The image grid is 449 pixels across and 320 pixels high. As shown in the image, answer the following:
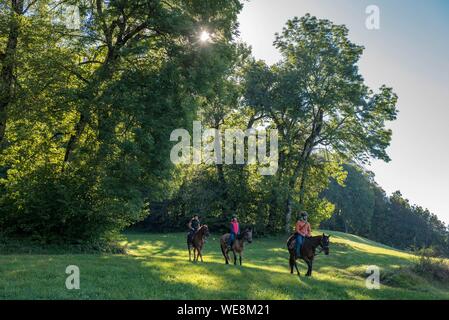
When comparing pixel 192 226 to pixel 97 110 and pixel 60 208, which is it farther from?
pixel 97 110

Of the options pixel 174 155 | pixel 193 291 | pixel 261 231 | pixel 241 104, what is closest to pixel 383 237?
pixel 261 231

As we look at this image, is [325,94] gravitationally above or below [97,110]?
above

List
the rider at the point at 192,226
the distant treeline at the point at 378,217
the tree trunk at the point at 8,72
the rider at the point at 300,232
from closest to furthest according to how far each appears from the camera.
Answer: the rider at the point at 300,232 → the tree trunk at the point at 8,72 → the rider at the point at 192,226 → the distant treeline at the point at 378,217

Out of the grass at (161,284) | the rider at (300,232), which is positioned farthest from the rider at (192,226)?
the rider at (300,232)

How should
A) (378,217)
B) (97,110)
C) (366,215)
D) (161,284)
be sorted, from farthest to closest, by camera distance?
(378,217) → (366,215) → (97,110) → (161,284)

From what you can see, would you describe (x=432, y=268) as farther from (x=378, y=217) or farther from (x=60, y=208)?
(x=378, y=217)

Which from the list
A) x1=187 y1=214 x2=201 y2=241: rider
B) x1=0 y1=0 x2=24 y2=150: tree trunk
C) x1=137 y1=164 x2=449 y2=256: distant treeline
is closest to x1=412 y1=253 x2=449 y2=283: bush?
x1=187 y1=214 x2=201 y2=241: rider

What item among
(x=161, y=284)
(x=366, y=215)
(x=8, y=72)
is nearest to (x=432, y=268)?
(x=161, y=284)

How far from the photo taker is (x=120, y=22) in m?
26.6

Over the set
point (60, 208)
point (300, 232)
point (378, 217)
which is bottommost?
point (378, 217)

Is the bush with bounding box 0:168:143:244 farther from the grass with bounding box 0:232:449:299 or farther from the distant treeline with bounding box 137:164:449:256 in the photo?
the distant treeline with bounding box 137:164:449:256

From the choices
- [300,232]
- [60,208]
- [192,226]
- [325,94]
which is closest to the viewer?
[300,232]

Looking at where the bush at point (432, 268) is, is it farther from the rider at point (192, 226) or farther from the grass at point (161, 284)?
the rider at point (192, 226)

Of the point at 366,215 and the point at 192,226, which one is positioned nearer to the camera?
the point at 192,226
